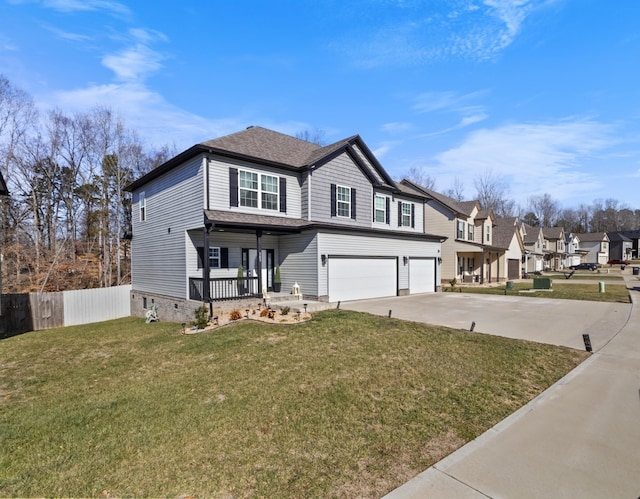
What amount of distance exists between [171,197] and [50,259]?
15652mm

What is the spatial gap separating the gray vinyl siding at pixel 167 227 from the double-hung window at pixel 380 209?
1037 centimetres

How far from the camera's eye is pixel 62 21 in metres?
11.5

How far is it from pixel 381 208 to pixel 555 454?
1703cm

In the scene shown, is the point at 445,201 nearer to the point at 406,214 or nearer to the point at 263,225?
the point at 406,214

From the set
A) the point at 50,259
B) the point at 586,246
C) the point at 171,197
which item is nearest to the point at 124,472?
the point at 171,197

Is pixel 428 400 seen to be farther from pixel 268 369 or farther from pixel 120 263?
pixel 120 263

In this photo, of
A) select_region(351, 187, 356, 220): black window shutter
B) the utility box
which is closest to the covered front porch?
select_region(351, 187, 356, 220): black window shutter

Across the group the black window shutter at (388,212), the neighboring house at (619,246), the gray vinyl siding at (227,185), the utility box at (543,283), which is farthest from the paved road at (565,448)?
the neighboring house at (619,246)

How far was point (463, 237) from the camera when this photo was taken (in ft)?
95.6

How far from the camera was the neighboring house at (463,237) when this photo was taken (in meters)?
27.6

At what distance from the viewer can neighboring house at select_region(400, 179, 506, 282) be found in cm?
2762

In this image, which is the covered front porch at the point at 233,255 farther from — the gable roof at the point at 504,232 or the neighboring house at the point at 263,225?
the gable roof at the point at 504,232

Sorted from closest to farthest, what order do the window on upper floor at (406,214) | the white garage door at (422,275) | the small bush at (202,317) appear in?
the small bush at (202,317) < the white garage door at (422,275) < the window on upper floor at (406,214)

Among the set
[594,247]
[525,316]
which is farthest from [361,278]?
[594,247]
